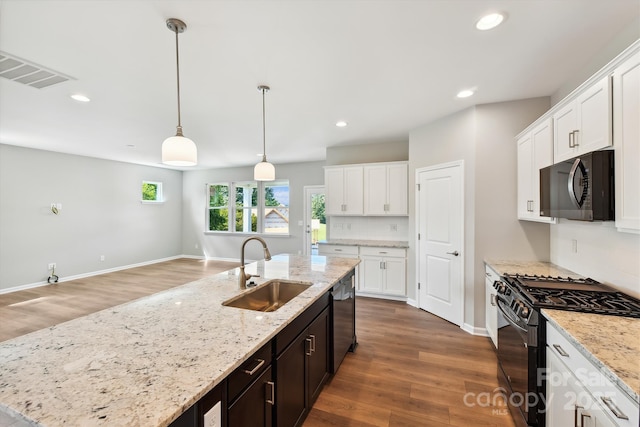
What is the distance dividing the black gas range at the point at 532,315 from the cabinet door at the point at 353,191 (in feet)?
9.65

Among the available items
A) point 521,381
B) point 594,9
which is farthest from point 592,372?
point 594,9

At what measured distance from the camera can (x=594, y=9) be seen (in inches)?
66.9

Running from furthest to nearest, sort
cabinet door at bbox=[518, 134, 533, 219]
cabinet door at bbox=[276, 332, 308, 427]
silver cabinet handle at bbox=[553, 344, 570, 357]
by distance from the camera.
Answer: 1. cabinet door at bbox=[518, 134, 533, 219]
2. cabinet door at bbox=[276, 332, 308, 427]
3. silver cabinet handle at bbox=[553, 344, 570, 357]

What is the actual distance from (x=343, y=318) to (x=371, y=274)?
215cm

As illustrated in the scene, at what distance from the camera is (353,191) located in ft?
16.2

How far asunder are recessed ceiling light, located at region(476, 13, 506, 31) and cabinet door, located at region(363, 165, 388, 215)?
2872 mm

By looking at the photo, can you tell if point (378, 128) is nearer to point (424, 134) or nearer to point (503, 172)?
point (424, 134)

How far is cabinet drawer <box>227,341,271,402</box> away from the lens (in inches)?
43.1

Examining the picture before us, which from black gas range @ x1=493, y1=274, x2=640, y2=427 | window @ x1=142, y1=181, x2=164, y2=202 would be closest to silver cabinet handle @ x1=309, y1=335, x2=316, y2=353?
black gas range @ x1=493, y1=274, x2=640, y2=427

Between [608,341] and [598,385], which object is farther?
[608,341]

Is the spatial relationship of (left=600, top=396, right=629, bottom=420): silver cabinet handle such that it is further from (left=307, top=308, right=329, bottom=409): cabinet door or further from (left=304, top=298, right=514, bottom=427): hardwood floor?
(left=307, top=308, right=329, bottom=409): cabinet door

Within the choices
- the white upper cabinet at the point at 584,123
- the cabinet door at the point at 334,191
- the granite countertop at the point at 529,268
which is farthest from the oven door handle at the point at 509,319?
the cabinet door at the point at 334,191

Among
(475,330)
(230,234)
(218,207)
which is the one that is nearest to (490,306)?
(475,330)

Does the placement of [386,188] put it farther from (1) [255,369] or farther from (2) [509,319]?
(1) [255,369]
